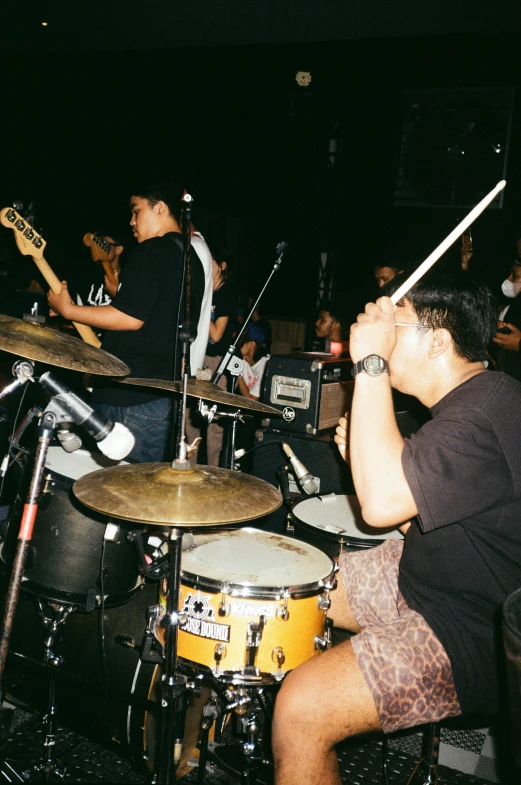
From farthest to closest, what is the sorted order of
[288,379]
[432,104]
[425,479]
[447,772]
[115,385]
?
1. [432,104]
2. [288,379]
3. [115,385]
4. [447,772]
5. [425,479]

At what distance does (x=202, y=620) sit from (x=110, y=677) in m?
0.56

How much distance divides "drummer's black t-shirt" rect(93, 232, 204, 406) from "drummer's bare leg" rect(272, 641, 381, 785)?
1685 mm

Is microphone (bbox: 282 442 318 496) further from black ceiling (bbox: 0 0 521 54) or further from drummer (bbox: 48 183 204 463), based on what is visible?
black ceiling (bbox: 0 0 521 54)

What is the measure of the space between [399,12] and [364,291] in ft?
11.7

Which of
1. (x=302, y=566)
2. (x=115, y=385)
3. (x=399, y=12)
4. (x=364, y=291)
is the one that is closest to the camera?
(x=302, y=566)

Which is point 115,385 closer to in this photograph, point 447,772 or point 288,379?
point 288,379

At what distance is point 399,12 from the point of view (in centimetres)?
533

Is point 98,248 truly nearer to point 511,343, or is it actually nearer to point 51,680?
point 511,343

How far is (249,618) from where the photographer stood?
1.70 metres

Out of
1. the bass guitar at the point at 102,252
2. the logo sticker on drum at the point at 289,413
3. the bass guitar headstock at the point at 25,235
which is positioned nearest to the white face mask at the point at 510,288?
the logo sticker on drum at the point at 289,413

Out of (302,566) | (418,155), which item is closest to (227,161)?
(418,155)

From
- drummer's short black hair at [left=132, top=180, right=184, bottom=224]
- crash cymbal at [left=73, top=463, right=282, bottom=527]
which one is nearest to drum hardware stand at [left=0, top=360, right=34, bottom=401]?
crash cymbal at [left=73, top=463, right=282, bottom=527]

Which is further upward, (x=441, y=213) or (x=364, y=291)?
(x=441, y=213)

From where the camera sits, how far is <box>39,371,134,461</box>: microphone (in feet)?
5.24
